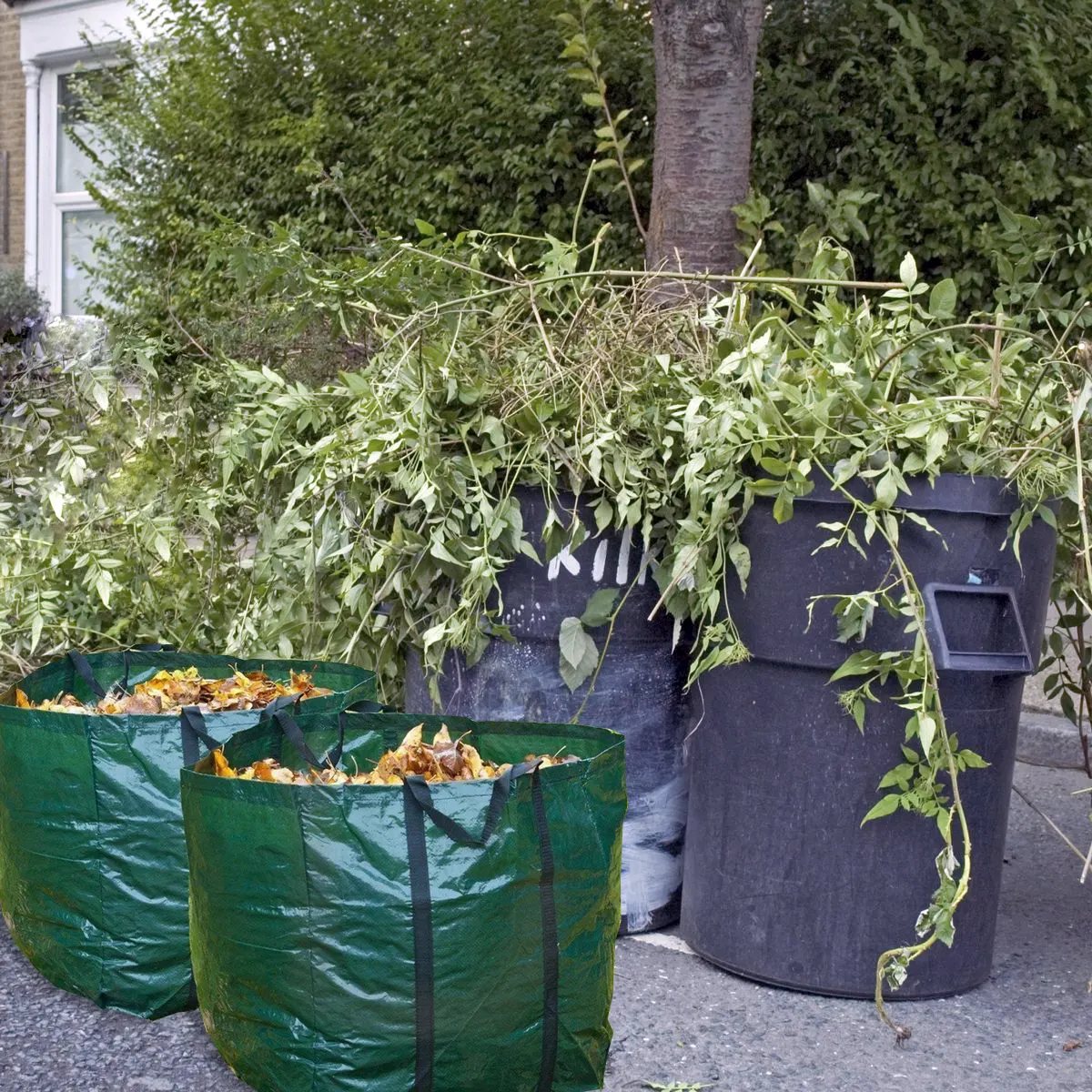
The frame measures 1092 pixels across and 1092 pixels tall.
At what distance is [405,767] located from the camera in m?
2.38

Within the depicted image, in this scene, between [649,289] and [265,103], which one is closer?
[649,289]

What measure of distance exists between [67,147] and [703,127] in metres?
8.12

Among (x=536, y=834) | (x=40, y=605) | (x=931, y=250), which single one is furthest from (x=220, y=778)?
(x=931, y=250)

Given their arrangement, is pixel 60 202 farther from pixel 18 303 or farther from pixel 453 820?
pixel 453 820

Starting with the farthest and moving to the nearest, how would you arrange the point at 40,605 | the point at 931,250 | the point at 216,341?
the point at 931,250 < the point at 216,341 < the point at 40,605

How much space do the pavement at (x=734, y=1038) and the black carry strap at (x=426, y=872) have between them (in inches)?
18.8

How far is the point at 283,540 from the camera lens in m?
3.54

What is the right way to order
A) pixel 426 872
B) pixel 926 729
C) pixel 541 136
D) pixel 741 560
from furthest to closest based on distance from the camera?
1. pixel 541 136
2. pixel 741 560
3. pixel 926 729
4. pixel 426 872

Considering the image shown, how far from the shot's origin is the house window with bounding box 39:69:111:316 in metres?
10.6

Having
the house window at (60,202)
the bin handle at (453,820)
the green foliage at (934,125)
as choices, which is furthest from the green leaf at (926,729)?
the house window at (60,202)

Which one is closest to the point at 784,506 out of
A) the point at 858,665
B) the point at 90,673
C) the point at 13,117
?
the point at 858,665

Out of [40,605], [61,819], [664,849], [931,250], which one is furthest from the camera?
[931,250]

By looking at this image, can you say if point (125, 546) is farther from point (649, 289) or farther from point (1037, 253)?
point (1037, 253)

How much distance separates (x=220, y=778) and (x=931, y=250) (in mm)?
3994
